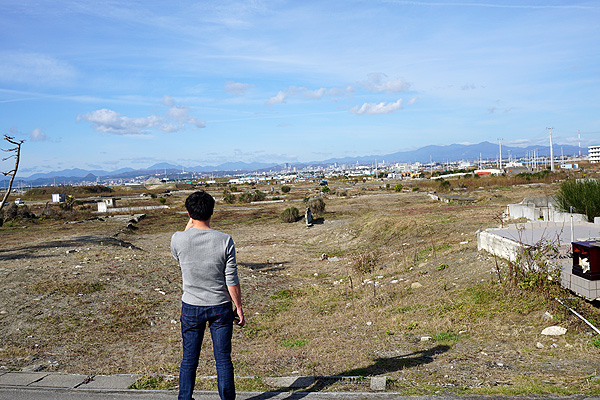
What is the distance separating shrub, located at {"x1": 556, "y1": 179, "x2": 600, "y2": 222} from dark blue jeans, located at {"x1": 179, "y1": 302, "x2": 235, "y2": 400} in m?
13.7

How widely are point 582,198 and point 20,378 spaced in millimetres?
16313

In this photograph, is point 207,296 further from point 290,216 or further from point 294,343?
point 290,216

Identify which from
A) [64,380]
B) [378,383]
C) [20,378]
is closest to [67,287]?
[20,378]

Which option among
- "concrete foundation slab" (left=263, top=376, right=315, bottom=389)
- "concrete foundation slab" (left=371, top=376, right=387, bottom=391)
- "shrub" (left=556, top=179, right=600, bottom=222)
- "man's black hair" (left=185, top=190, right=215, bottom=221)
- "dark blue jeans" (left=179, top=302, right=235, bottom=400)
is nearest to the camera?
"dark blue jeans" (left=179, top=302, right=235, bottom=400)

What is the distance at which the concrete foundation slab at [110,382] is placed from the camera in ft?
16.8

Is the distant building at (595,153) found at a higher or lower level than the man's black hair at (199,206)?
higher

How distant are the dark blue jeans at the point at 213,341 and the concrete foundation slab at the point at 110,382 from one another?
4.68ft

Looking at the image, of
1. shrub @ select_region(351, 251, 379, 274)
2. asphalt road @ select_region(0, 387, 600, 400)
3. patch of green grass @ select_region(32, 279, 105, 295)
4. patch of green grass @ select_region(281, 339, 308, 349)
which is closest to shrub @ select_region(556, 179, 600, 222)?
shrub @ select_region(351, 251, 379, 274)

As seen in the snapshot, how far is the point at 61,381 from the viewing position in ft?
17.4

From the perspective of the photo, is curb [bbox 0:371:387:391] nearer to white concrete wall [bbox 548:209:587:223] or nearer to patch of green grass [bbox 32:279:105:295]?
patch of green grass [bbox 32:279:105:295]

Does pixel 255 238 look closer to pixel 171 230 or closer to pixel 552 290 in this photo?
pixel 171 230

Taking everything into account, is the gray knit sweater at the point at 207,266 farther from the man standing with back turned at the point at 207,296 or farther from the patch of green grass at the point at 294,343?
the patch of green grass at the point at 294,343

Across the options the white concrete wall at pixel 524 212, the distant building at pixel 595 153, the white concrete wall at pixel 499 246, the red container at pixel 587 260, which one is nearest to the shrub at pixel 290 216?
the white concrete wall at pixel 524 212

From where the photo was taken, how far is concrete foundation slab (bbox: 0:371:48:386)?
523cm
